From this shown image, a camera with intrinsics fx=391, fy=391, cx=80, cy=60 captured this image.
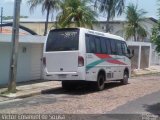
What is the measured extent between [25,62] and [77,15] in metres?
7.73

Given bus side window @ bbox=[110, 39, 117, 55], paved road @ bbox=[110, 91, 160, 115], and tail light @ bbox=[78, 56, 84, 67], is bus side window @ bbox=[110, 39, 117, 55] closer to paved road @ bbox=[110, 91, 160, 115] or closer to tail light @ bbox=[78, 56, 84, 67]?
tail light @ bbox=[78, 56, 84, 67]

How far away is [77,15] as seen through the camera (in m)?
27.4

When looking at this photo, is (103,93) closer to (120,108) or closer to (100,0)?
(120,108)

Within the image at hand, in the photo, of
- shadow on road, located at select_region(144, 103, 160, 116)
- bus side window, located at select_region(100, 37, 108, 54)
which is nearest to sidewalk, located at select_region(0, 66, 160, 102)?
bus side window, located at select_region(100, 37, 108, 54)

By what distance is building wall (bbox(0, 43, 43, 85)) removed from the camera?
1892 centimetres

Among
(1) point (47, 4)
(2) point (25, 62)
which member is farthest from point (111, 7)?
(2) point (25, 62)

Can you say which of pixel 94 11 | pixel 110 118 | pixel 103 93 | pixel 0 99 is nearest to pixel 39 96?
pixel 0 99

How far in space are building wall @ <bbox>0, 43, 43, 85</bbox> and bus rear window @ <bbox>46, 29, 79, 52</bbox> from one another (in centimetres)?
299

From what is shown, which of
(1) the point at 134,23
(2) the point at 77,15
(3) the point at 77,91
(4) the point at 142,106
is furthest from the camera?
(1) the point at 134,23

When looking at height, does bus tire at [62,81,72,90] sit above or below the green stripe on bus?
below

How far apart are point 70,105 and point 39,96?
9.77ft

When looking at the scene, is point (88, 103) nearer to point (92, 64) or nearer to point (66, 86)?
point (92, 64)

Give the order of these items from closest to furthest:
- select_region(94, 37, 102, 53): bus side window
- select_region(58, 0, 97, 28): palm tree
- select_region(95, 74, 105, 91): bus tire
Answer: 1. select_region(94, 37, 102, 53): bus side window
2. select_region(95, 74, 105, 91): bus tire
3. select_region(58, 0, 97, 28): palm tree

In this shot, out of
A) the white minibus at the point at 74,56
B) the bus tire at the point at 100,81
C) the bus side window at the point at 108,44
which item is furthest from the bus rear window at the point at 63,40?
the bus side window at the point at 108,44
